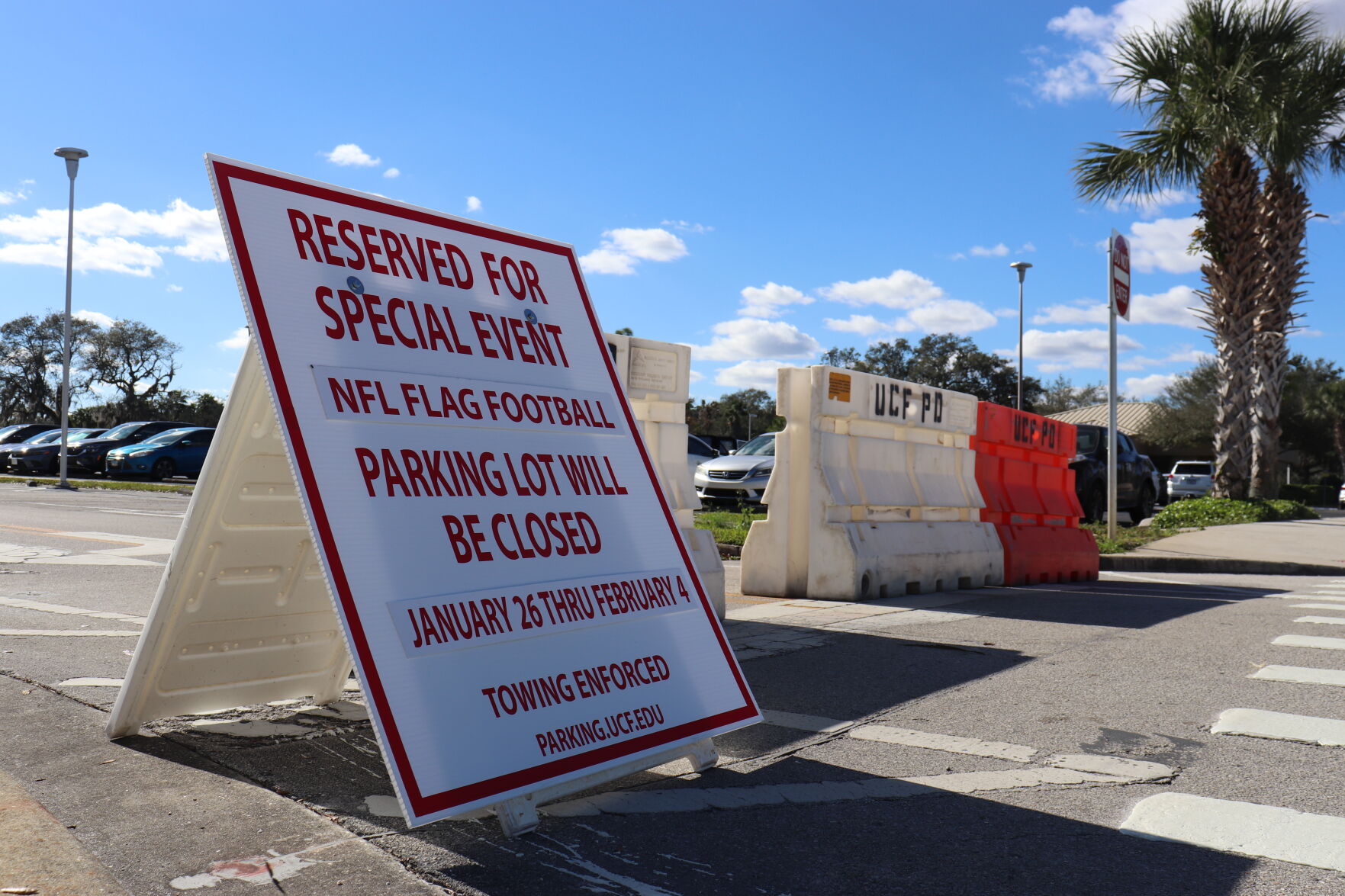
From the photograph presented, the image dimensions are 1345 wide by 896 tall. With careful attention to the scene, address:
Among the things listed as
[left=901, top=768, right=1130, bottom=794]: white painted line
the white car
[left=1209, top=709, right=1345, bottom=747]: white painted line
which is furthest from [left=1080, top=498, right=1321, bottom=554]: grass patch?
[left=901, top=768, right=1130, bottom=794]: white painted line

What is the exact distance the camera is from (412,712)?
2.76 m

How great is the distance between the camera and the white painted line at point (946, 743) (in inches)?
158

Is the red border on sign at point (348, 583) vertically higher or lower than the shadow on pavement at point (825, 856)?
higher

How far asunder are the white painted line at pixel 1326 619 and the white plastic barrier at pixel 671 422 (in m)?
4.36

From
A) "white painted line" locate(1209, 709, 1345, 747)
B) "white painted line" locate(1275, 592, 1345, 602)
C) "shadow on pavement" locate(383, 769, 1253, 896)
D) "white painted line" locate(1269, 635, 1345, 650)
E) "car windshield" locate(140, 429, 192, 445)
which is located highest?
"car windshield" locate(140, 429, 192, 445)

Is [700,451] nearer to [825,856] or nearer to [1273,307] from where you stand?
[1273,307]

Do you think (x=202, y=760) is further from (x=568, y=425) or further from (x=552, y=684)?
(x=568, y=425)

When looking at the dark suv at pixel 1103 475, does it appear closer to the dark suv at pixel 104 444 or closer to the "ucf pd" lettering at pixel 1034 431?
the "ucf pd" lettering at pixel 1034 431

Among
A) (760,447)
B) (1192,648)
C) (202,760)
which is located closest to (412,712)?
(202,760)

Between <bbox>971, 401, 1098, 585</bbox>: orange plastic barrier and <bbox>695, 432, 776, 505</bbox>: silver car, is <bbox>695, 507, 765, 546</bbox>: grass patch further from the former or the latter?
<bbox>971, 401, 1098, 585</bbox>: orange plastic barrier

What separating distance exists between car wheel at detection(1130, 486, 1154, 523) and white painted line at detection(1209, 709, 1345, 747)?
51.4 feet

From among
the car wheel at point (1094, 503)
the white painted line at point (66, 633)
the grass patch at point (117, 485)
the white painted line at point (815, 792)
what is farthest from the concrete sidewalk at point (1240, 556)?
the grass patch at point (117, 485)

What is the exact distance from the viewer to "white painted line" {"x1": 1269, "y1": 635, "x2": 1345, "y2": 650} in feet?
21.6

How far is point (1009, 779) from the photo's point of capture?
370 centimetres
